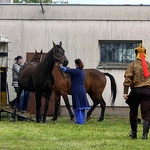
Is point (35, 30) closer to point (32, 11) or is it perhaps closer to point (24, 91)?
point (32, 11)

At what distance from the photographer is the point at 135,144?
38.7 feet

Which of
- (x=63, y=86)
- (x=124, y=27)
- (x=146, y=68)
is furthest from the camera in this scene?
(x=124, y=27)

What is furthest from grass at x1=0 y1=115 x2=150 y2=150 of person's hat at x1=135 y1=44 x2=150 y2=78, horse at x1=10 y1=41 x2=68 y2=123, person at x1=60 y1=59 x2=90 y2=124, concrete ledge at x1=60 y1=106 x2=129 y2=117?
concrete ledge at x1=60 y1=106 x2=129 y2=117

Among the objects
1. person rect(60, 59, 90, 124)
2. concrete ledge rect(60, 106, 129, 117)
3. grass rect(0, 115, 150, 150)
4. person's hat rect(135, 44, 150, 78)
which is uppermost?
person's hat rect(135, 44, 150, 78)

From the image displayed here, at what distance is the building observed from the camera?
21875 mm

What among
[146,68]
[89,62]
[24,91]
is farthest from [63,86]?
[146,68]

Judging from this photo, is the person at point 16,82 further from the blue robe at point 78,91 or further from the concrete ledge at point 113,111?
the blue robe at point 78,91

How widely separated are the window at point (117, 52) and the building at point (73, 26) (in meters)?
0.33

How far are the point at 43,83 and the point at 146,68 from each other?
524 centimetres

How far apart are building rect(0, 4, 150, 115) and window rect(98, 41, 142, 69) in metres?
0.33

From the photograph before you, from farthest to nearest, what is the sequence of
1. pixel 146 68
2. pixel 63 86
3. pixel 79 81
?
pixel 63 86 < pixel 79 81 < pixel 146 68

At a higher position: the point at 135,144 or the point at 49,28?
the point at 49,28

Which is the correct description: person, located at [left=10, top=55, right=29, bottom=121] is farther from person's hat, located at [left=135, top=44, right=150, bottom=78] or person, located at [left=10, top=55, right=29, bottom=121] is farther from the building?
person's hat, located at [left=135, top=44, right=150, bottom=78]

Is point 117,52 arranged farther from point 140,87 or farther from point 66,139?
point 66,139
